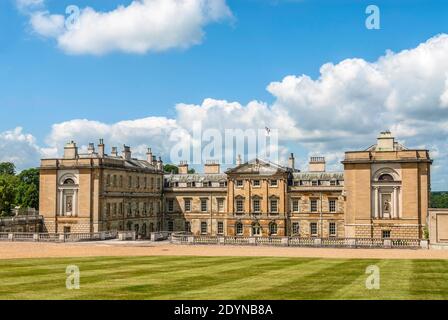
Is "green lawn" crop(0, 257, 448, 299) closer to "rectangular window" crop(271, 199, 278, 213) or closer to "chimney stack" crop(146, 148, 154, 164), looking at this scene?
"rectangular window" crop(271, 199, 278, 213)

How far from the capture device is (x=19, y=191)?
85.8m

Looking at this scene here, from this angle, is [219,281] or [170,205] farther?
[170,205]

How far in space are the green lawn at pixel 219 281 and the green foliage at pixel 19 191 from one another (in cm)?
4037

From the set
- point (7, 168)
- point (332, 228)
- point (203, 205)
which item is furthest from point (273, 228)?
point (7, 168)

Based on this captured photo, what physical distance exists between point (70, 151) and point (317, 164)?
97.6ft

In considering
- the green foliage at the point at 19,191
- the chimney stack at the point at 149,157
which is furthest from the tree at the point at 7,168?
the chimney stack at the point at 149,157

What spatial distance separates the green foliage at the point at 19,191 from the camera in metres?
65.8

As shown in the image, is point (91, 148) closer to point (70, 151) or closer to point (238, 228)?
A: point (70, 151)

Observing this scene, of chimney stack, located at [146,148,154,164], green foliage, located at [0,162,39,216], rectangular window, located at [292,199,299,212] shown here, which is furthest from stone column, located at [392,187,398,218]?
green foliage, located at [0,162,39,216]

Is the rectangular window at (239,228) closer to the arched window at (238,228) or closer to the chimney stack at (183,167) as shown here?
the arched window at (238,228)

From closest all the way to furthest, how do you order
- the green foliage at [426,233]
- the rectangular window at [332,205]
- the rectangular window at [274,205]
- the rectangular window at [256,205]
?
the green foliage at [426,233], the rectangular window at [332,205], the rectangular window at [274,205], the rectangular window at [256,205]

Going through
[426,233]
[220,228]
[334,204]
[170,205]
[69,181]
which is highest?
[69,181]
